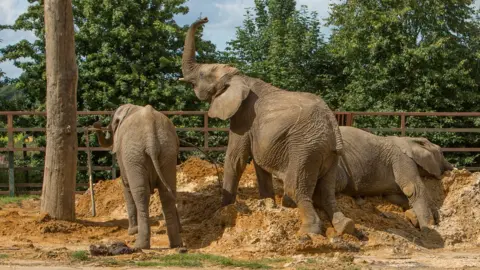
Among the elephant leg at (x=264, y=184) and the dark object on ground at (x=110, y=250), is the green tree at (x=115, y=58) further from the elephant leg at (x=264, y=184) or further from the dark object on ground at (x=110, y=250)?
the dark object on ground at (x=110, y=250)

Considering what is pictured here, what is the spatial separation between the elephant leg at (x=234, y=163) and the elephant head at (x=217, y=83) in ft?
1.39

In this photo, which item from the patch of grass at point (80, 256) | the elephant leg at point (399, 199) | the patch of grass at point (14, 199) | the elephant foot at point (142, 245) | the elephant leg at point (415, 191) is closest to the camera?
the patch of grass at point (80, 256)

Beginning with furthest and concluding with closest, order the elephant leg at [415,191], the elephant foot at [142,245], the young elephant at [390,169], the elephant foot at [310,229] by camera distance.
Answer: the young elephant at [390,169]
the elephant leg at [415,191]
the elephant foot at [310,229]
the elephant foot at [142,245]

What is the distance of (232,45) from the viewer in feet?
108

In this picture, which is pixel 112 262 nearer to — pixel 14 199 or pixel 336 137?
pixel 336 137

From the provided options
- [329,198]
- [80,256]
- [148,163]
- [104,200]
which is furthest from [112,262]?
[104,200]

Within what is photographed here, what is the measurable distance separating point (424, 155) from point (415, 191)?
2.78 feet

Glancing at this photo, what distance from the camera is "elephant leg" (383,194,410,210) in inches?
556

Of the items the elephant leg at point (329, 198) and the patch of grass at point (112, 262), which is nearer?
the patch of grass at point (112, 262)

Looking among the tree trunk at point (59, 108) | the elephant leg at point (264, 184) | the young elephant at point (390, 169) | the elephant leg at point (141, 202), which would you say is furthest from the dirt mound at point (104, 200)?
the young elephant at point (390, 169)

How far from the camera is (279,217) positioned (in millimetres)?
11742

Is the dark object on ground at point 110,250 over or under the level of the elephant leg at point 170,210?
under

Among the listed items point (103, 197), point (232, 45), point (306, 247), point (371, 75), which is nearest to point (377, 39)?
point (371, 75)

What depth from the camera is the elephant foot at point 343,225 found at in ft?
38.5
